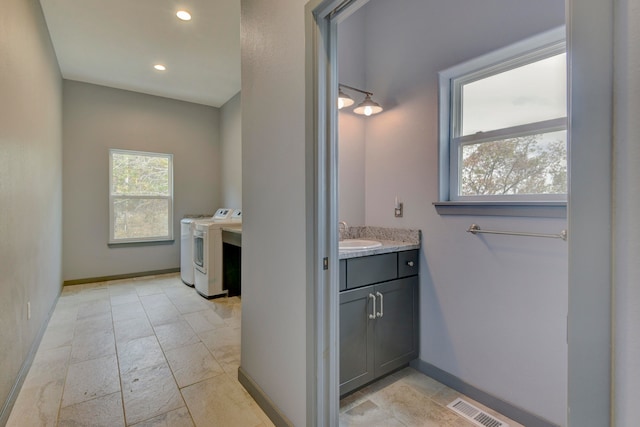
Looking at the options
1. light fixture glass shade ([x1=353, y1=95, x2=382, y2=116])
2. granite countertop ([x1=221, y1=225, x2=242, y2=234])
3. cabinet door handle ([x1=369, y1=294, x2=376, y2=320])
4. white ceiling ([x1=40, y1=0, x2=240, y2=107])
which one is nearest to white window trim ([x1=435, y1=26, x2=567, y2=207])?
light fixture glass shade ([x1=353, y1=95, x2=382, y2=116])

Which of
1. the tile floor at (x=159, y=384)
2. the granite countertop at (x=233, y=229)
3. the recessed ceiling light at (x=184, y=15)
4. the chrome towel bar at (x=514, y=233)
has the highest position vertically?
the recessed ceiling light at (x=184, y=15)

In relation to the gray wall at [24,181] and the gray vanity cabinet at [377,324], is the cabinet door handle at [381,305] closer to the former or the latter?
the gray vanity cabinet at [377,324]

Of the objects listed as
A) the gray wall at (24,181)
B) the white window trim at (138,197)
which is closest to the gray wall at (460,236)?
the gray wall at (24,181)

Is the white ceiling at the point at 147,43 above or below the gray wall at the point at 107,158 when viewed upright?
above

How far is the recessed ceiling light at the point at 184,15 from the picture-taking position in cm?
282

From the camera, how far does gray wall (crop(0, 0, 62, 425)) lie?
174 centimetres

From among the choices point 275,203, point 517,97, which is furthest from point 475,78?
point 275,203

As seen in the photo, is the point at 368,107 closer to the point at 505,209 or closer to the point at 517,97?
the point at 517,97

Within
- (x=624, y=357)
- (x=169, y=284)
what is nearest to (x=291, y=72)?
(x=624, y=357)

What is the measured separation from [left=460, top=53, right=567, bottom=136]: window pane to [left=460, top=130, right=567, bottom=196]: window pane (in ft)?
0.37

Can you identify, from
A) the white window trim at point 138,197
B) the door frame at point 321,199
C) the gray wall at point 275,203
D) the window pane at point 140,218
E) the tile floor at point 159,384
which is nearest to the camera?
the door frame at point 321,199

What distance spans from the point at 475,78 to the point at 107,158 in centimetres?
489

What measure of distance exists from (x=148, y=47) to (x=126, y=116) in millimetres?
1668

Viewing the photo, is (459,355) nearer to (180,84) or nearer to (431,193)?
(431,193)
